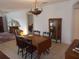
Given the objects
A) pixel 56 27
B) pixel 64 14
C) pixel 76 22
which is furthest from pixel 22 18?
pixel 76 22

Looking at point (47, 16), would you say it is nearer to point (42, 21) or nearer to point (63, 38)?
point (42, 21)

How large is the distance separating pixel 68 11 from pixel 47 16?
1.61 meters

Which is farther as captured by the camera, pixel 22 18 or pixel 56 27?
pixel 22 18

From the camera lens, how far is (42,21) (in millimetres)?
6754

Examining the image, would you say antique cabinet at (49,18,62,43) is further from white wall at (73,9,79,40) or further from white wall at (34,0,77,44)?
white wall at (73,9,79,40)

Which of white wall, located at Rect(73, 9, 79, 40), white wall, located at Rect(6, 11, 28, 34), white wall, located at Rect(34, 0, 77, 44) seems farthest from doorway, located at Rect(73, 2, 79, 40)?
white wall, located at Rect(6, 11, 28, 34)

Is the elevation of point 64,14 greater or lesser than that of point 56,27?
greater

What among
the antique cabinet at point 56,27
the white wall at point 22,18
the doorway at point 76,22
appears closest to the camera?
the doorway at point 76,22

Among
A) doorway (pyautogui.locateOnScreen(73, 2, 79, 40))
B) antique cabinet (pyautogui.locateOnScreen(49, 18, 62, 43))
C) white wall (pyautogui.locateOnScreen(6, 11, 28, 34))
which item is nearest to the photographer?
doorway (pyautogui.locateOnScreen(73, 2, 79, 40))

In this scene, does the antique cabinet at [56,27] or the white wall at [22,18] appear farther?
the white wall at [22,18]

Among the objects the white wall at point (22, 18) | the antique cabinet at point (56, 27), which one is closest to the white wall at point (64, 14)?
the antique cabinet at point (56, 27)

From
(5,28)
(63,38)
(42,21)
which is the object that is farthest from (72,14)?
(5,28)

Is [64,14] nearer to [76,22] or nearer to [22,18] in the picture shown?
[76,22]

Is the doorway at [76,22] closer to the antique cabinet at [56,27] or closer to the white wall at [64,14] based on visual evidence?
the white wall at [64,14]
